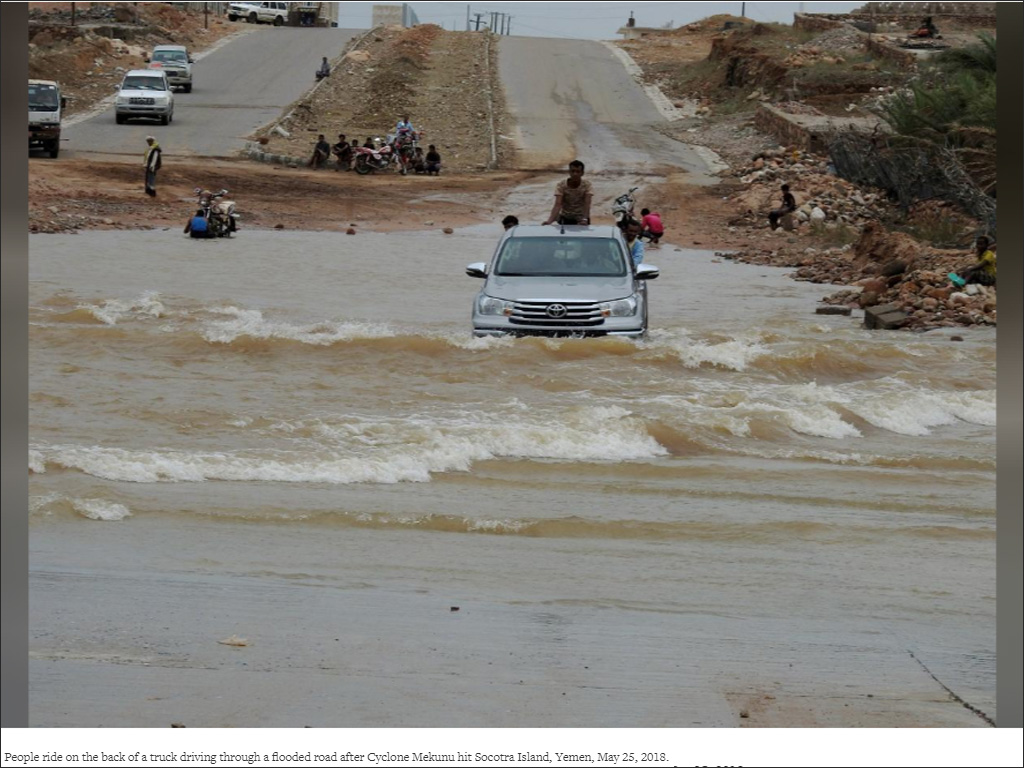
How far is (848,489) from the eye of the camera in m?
11.4

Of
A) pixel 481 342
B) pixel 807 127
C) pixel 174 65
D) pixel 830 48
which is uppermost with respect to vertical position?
pixel 830 48

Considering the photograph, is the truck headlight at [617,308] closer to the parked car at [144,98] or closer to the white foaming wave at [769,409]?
the white foaming wave at [769,409]

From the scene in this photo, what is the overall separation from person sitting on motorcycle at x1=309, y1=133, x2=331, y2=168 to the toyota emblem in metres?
23.3

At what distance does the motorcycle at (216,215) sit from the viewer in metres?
28.3

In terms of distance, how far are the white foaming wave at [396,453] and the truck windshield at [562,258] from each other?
9.15ft

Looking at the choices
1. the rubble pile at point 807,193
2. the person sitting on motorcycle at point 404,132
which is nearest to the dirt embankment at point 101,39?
the person sitting on motorcycle at point 404,132

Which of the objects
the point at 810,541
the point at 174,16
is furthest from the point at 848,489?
the point at 174,16

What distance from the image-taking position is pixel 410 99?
48.5 meters

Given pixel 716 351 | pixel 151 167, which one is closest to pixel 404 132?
pixel 151 167

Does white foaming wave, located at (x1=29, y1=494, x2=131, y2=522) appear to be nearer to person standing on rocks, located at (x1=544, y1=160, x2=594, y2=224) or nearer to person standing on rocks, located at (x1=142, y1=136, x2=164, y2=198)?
person standing on rocks, located at (x1=544, y1=160, x2=594, y2=224)

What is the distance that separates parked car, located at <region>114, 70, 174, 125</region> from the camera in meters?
41.7

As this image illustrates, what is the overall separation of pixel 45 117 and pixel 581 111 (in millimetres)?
20178

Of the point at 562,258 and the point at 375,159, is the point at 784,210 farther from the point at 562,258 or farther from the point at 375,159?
the point at 562,258

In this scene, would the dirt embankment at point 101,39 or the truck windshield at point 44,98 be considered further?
the dirt embankment at point 101,39
